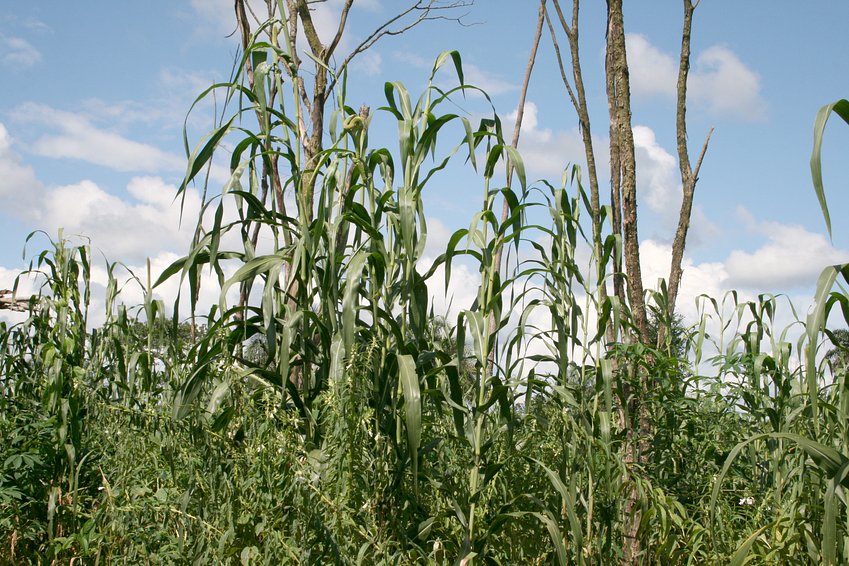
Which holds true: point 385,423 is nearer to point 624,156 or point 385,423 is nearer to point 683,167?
point 624,156

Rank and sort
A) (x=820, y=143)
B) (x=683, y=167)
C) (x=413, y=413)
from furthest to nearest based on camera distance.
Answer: (x=683, y=167) → (x=413, y=413) → (x=820, y=143)

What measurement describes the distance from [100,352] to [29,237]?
0.65 metres

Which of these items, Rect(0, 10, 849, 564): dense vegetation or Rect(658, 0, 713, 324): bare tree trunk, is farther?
Rect(658, 0, 713, 324): bare tree trunk

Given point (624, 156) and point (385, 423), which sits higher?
point (624, 156)

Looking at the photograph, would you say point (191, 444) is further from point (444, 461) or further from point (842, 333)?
point (842, 333)

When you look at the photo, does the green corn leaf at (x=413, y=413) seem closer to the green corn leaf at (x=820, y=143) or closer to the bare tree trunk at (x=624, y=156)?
the green corn leaf at (x=820, y=143)

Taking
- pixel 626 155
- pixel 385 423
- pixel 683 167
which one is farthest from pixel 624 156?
pixel 385 423

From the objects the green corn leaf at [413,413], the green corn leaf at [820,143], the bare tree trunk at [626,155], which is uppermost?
the bare tree trunk at [626,155]

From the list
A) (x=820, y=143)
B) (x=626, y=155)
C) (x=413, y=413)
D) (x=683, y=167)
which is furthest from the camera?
(x=683, y=167)

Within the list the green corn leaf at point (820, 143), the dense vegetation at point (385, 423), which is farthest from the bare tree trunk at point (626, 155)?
the green corn leaf at point (820, 143)

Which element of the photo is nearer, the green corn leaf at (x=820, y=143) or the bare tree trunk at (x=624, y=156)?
the green corn leaf at (x=820, y=143)

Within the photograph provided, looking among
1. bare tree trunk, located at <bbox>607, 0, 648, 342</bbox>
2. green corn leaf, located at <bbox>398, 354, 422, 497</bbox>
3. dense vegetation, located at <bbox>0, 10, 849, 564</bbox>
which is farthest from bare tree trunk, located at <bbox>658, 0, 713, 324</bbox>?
green corn leaf, located at <bbox>398, 354, 422, 497</bbox>

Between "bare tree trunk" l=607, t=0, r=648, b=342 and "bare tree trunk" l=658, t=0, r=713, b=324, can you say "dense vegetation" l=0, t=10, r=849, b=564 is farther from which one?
"bare tree trunk" l=658, t=0, r=713, b=324

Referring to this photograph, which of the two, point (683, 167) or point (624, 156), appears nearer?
point (624, 156)
